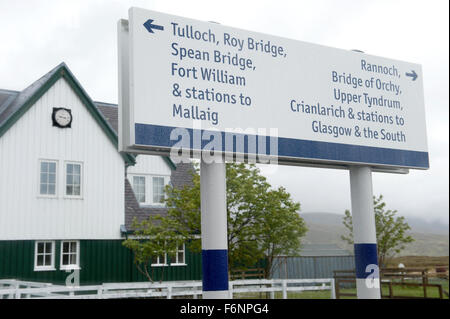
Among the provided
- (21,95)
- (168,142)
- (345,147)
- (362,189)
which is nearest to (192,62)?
(168,142)

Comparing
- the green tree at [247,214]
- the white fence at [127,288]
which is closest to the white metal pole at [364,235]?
the white fence at [127,288]

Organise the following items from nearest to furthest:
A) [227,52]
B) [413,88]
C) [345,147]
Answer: [227,52] < [345,147] < [413,88]

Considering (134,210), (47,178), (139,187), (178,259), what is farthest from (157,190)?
Answer: (47,178)

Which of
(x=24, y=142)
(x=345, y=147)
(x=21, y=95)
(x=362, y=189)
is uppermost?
(x=21, y=95)

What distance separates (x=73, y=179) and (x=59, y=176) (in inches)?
27.4

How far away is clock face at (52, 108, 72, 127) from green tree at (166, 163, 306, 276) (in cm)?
594

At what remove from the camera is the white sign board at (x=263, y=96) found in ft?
26.7

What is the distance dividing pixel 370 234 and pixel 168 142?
179 inches

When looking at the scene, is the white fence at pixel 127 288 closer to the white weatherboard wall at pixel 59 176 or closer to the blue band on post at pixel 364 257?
the white weatherboard wall at pixel 59 176

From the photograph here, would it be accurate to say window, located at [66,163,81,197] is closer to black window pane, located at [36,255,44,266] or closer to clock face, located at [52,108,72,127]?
clock face, located at [52,108,72,127]

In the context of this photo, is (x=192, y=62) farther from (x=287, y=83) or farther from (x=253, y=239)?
(x=253, y=239)

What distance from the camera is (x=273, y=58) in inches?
370

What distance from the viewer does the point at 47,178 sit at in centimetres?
2350

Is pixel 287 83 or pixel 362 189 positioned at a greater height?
pixel 287 83
